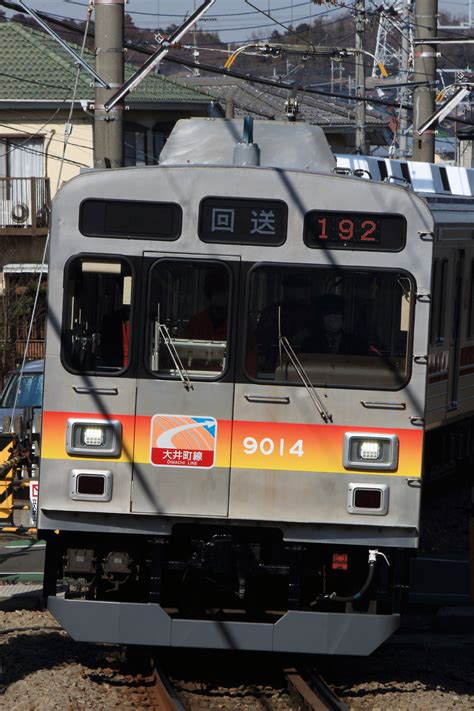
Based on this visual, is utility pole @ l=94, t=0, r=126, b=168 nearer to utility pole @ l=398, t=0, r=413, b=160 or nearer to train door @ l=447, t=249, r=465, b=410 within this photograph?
train door @ l=447, t=249, r=465, b=410

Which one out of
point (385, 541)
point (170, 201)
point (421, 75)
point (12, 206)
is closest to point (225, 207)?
point (170, 201)

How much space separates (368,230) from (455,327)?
6.28 metres

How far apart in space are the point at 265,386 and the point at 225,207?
1.08 metres

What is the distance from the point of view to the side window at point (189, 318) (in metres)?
7.20

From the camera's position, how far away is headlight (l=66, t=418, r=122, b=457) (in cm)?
711

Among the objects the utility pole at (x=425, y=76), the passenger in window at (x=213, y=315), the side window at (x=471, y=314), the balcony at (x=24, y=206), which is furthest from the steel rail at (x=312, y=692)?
the balcony at (x=24, y=206)

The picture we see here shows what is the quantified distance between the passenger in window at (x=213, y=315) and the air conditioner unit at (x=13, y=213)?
22.9m

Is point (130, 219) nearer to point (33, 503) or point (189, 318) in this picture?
point (189, 318)

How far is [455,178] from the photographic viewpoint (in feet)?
56.1

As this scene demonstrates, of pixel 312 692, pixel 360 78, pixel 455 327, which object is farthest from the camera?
pixel 360 78

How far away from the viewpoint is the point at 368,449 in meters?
7.17

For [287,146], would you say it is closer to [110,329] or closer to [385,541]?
[110,329]

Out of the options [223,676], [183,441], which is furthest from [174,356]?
[223,676]

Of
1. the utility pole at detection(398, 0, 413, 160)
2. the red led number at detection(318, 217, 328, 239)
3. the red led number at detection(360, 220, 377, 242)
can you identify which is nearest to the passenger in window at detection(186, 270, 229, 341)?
the red led number at detection(318, 217, 328, 239)
